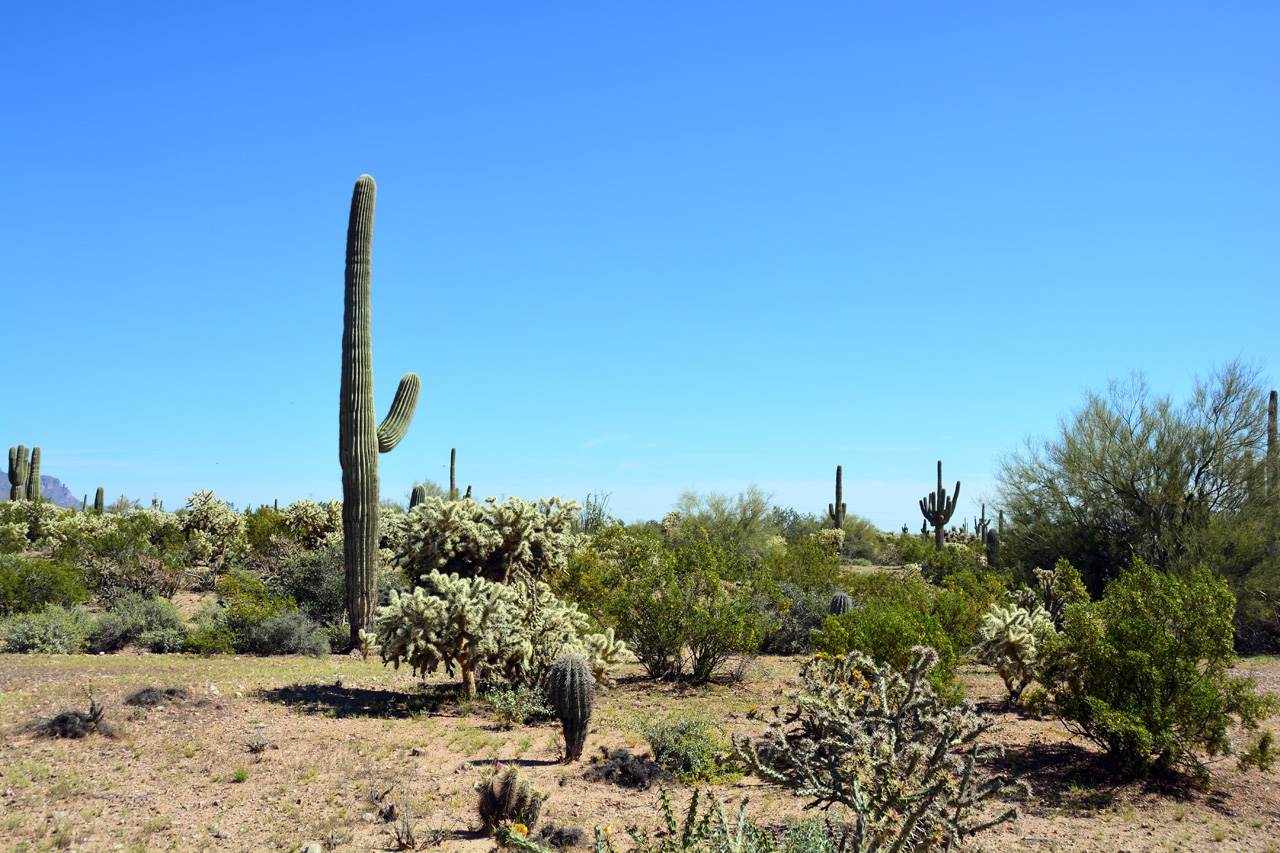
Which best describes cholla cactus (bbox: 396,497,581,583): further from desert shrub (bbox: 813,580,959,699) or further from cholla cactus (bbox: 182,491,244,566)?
cholla cactus (bbox: 182,491,244,566)

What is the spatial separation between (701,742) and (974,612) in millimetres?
7222

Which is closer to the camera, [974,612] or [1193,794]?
[1193,794]

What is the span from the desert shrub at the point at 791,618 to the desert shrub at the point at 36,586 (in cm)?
1349

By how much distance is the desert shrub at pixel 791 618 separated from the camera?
14.8 meters

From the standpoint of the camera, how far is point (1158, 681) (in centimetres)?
759

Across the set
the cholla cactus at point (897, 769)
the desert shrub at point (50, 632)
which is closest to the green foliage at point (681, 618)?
the cholla cactus at point (897, 769)

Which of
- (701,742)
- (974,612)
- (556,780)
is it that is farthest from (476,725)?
(974,612)

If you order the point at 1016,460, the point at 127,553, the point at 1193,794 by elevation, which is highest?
the point at 1016,460

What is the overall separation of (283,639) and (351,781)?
26.5 feet

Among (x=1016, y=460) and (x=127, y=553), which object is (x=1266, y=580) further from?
(x=127, y=553)

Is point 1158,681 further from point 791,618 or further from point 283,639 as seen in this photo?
point 283,639

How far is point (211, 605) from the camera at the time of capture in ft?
58.1

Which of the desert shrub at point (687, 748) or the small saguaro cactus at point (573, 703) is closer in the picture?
the desert shrub at point (687, 748)

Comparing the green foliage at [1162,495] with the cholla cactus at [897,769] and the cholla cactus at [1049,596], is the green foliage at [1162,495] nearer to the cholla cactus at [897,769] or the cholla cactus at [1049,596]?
the cholla cactus at [1049,596]
